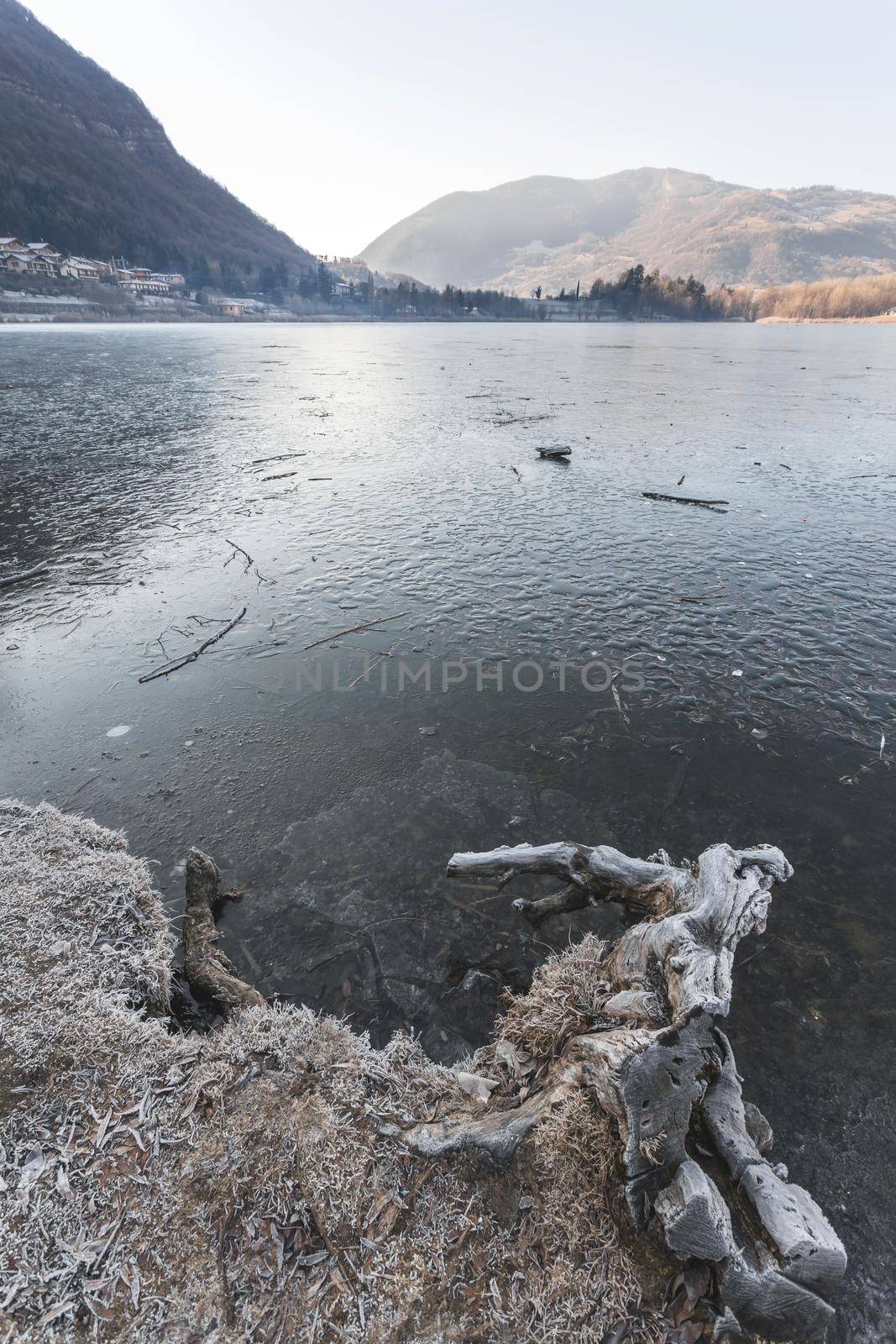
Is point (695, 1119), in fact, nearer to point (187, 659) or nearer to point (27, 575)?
point (187, 659)

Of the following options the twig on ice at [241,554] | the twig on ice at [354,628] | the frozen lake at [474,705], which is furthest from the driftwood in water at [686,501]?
the twig on ice at [241,554]

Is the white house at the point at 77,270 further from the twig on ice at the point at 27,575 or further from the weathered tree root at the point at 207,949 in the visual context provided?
the weathered tree root at the point at 207,949

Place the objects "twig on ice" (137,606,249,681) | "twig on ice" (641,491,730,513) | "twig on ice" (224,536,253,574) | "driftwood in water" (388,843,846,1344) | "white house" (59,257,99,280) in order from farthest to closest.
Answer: "white house" (59,257,99,280) → "twig on ice" (641,491,730,513) → "twig on ice" (224,536,253,574) → "twig on ice" (137,606,249,681) → "driftwood in water" (388,843,846,1344)

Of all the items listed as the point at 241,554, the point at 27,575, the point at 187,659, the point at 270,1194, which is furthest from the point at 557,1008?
the point at 27,575

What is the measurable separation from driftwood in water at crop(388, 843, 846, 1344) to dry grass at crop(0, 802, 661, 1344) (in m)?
0.22

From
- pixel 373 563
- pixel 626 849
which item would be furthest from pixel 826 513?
pixel 626 849

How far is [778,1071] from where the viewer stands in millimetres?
5277

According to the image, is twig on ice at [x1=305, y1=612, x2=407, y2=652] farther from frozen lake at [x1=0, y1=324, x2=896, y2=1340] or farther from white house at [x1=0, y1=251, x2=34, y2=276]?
white house at [x1=0, y1=251, x2=34, y2=276]

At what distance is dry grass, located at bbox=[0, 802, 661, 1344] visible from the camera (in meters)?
3.38

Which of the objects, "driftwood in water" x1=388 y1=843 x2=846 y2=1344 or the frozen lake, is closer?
"driftwood in water" x1=388 y1=843 x2=846 y2=1344

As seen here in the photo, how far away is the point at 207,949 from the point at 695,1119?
4490 millimetres

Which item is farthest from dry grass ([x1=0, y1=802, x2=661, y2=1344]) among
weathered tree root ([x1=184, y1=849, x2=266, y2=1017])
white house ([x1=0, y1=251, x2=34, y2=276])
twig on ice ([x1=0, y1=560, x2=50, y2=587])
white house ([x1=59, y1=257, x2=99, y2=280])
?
white house ([x1=59, y1=257, x2=99, y2=280])

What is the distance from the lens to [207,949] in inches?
232

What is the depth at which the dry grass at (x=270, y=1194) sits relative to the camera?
338 centimetres
